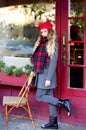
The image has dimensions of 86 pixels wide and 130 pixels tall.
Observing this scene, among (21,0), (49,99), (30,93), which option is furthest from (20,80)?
(21,0)

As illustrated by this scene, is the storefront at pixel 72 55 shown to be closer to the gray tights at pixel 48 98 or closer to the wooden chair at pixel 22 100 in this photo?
the gray tights at pixel 48 98

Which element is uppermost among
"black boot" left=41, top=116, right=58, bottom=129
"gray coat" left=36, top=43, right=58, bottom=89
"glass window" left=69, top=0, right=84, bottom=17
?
"glass window" left=69, top=0, right=84, bottom=17

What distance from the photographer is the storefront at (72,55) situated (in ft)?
20.7

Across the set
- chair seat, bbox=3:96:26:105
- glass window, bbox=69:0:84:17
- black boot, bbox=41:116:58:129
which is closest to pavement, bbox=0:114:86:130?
black boot, bbox=41:116:58:129

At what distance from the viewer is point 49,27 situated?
604 centimetres

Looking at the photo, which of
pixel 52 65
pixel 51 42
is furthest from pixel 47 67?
pixel 51 42

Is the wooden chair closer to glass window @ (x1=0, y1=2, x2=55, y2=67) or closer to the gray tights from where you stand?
the gray tights

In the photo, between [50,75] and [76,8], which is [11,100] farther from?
[76,8]

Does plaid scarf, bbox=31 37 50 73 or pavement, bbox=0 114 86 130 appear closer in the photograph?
plaid scarf, bbox=31 37 50 73

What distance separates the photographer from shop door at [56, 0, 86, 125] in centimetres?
630

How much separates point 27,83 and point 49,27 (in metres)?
0.95

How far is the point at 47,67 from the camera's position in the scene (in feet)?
19.8

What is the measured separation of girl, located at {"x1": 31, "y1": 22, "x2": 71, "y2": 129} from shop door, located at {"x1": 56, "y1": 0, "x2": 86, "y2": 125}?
1.02 ft

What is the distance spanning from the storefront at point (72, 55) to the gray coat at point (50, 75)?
36 centimetres
